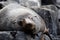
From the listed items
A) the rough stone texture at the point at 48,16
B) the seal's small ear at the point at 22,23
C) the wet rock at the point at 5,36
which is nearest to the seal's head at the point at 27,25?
the seal's small ear at the point at 22,23

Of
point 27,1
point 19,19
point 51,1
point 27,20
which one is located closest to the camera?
point 27,20

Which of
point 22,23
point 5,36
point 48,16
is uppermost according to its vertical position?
point 22,23

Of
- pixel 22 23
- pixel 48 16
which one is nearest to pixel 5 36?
pixel 22 23

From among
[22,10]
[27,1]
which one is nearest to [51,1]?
[27,1]

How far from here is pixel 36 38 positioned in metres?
2.82

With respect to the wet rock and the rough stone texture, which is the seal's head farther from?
the rough stone texture

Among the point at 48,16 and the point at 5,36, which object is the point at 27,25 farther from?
the point at 48,16

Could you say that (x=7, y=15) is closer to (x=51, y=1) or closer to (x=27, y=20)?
(x=27, y=20)

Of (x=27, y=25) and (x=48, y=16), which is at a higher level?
(x=27, y=25)

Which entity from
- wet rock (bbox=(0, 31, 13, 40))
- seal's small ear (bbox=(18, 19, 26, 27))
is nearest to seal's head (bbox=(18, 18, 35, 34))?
seal's small ear (bbox=(18, 19, 26, 27))

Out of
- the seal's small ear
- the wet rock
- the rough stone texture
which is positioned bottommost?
the rough stone texture

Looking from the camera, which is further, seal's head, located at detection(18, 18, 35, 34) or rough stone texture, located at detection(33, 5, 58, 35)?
rough stone texture, located at detection(33, 5, 58, 35)

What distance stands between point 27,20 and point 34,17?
241 millimetres

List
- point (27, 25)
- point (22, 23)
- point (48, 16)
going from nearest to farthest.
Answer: point (27, 25), point (22, 23), point (48, 16)
